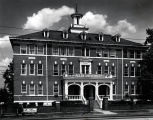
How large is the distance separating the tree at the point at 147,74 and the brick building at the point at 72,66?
1.46m

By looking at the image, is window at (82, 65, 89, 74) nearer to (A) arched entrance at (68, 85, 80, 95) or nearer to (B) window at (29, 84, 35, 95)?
(A) arched entrance at (68, 85, 80, 95)

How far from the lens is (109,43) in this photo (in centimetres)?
5175

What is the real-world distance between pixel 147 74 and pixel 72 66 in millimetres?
12311

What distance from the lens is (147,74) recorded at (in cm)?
4994

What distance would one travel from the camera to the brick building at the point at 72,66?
47.8 m

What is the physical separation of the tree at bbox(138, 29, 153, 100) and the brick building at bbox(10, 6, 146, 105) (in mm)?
1459

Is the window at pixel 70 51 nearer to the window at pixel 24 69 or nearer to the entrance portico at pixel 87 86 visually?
the entrance portico at pixel 87 86

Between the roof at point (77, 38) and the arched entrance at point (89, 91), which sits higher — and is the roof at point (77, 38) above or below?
above

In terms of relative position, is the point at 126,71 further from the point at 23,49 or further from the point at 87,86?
the point at 23,49

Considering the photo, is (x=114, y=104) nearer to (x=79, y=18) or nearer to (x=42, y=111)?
(x=42, y=111)

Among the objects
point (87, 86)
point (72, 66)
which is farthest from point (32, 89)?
point (87, 86)

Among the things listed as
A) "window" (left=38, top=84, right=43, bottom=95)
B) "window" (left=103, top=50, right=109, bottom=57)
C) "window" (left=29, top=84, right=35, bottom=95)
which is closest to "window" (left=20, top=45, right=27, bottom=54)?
"window" (left=29, top=84, right=35, bottom=95)

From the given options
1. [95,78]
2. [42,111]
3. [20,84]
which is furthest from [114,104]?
[20,84]

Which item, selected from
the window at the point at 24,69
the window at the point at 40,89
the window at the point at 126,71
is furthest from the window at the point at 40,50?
the window at the point at 126,71
